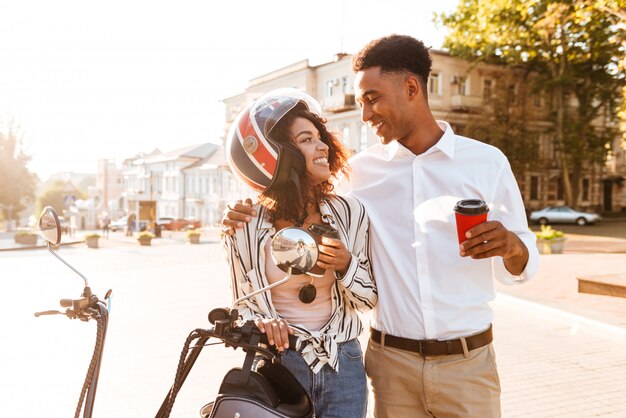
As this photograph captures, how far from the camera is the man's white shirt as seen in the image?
2.62m

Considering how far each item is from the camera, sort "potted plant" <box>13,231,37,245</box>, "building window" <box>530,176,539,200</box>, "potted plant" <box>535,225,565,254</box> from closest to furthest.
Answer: "potted plant" <box>535,225,565,254</box> < "potted plant" <box>13,231,37,245</box> < "building window" <box>530,176,539,200</box>

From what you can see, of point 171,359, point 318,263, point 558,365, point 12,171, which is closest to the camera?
point 318,263

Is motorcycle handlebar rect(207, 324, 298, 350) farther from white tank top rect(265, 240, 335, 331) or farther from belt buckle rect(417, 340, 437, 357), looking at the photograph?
belt buckle rect(417, 340, 437, 357)

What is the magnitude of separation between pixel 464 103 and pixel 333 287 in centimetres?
4421

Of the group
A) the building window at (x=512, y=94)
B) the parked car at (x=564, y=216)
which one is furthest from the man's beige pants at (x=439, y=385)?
the building window at (x=512, y=94)

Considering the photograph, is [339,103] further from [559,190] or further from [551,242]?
[551,242]

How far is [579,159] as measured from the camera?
1695 inches

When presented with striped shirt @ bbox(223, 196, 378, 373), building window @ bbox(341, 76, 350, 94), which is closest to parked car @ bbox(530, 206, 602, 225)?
building window @ bbox(341, 76, 350, 94)

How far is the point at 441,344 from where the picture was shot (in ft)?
8.57

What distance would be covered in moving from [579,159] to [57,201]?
8878 centimetres

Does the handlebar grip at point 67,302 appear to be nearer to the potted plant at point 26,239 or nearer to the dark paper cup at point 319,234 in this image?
the dark paper cup at point 319,234

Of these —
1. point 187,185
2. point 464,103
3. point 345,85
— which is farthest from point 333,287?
point 187,185

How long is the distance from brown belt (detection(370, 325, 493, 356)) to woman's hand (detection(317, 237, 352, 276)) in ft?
1.93

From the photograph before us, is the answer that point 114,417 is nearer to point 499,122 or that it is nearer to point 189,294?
point 189,294
